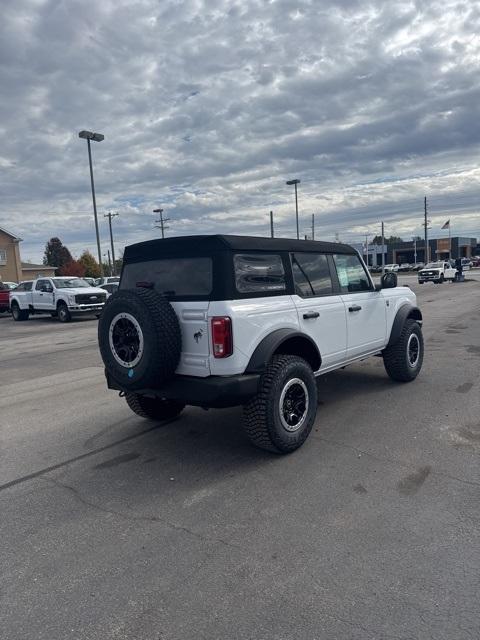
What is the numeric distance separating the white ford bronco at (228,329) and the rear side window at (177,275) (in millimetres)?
10

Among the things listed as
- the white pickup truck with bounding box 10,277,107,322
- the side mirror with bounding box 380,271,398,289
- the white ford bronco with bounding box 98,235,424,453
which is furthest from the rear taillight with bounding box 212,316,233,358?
the white pickup truck with bounding box 10,277,107,322

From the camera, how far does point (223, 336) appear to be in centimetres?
400

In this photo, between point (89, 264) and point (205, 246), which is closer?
point (205, 246)

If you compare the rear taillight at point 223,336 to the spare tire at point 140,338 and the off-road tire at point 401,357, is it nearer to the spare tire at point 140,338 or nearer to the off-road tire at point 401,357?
the spare tire at point 140,338

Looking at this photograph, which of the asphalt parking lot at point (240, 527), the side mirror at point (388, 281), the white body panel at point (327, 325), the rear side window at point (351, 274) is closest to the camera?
the asphalt parking lot at point (240, 527)

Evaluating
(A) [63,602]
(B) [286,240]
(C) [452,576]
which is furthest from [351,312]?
(A) [63,602]

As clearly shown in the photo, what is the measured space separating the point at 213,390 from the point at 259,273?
3.94 feet

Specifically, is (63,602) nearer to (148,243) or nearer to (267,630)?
(267,630)

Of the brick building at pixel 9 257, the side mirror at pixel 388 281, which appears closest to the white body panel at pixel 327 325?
the side mirror at pixel 388 281

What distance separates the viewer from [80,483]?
405 cm

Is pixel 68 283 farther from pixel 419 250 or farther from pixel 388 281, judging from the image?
pixel 419 250

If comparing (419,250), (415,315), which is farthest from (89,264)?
(415,315)

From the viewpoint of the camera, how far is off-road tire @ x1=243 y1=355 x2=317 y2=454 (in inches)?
164

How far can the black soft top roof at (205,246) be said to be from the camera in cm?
432
